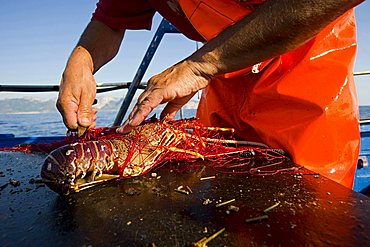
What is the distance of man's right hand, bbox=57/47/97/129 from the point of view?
7.25ft

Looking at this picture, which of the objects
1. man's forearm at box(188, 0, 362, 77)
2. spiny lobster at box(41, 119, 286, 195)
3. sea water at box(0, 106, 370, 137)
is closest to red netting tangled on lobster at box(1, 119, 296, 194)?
spiny lobster at box(41, 119, 286, 195)

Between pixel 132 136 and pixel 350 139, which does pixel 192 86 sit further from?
pixel 350 139

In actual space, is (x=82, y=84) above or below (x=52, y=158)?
above

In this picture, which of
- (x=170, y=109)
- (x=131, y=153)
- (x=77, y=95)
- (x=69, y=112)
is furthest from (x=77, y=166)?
(x=170, y=109)

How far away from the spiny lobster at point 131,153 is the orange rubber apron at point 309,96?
0.20 meters

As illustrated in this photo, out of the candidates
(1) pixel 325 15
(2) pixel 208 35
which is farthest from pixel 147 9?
(1) pixel 325 15

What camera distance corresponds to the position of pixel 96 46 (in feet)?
A: 9.68

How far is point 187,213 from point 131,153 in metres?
0.76

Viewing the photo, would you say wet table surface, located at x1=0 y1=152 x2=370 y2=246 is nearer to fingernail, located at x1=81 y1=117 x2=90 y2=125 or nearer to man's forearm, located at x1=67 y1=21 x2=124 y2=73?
fingernail, located at x1=81 y1=117 x2=90 y2=125

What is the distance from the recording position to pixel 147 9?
327 cm

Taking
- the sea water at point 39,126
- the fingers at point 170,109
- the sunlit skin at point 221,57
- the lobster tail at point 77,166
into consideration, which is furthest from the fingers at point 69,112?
the sea water at point 39,126

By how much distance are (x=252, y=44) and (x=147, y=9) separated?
1987 millimetres

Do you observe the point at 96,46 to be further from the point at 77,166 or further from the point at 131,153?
the point at 77,166

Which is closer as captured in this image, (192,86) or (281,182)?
(281,182)
